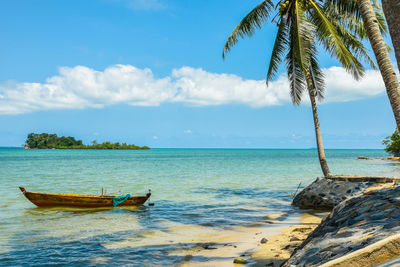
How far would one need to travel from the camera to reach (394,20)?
5.20 meters

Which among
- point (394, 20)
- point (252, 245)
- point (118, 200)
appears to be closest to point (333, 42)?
point (394, 20)

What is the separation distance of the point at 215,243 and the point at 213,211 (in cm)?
481

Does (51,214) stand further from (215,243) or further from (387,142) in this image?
(387,142)

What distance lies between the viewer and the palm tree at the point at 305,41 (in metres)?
12.1

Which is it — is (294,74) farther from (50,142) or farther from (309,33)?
(50,142)

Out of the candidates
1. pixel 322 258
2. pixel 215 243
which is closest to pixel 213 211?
pixel 215 243

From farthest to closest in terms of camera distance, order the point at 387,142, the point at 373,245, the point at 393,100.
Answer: the point at 387,142
the point at 393,100
the point at 373,245

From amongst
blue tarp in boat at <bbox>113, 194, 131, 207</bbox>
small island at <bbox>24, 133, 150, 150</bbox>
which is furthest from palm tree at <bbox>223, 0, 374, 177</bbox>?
small island at <bbox>24, 133, 150, 150</bbox>

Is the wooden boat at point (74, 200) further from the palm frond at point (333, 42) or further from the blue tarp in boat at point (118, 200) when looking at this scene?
the palm frond at point (333, 42)

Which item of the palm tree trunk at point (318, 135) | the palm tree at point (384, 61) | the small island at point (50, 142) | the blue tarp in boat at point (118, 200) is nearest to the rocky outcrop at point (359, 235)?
the palm tree at point (384, 61)

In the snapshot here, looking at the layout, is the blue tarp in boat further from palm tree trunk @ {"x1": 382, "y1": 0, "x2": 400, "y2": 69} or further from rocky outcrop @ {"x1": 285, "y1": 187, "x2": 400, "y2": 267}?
palm tree trunk @ {"x1": 382, "y1": 0, "x2": 400, "y2": 69}

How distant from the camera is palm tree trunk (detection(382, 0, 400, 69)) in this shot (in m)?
5.15

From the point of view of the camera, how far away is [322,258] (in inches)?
140

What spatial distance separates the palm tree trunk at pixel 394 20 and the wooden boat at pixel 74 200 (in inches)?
446
